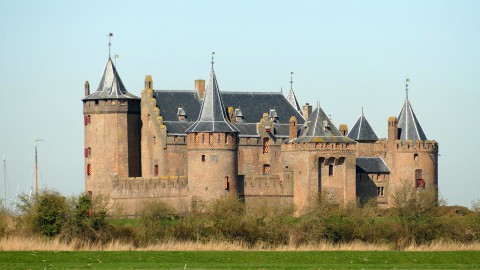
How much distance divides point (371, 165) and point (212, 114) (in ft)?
35.6

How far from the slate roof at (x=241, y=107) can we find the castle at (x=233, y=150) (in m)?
0.06

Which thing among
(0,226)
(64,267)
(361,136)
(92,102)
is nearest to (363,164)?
(361,136)

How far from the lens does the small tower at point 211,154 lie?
8256 cm

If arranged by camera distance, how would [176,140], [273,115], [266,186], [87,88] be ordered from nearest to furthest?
[266,186] < [176,140] < [87,88] < [273,115]

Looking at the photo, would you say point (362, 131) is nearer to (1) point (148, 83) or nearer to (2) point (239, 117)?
(2) point (239, 117)

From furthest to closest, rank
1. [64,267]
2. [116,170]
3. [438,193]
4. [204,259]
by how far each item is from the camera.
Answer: [116,170]
[438,193]
[204,259]
[64,267]

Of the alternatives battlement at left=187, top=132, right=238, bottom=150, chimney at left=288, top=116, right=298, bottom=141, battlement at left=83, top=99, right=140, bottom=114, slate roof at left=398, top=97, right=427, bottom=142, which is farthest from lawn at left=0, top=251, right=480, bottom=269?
slate roof at left=398, top=97, right=427, bottom=142

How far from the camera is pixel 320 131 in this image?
8488 cm

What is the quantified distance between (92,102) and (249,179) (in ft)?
34.3

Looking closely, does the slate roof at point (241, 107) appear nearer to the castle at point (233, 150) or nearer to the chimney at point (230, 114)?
the castle at point (233, 150)

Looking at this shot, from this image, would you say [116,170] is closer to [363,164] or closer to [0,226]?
[363,164]

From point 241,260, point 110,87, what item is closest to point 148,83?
point 110,87

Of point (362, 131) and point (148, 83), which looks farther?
point (362, 131)

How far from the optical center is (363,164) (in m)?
88.8
